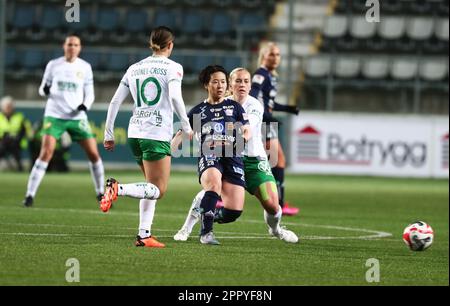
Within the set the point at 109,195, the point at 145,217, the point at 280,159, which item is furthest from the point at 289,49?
the point at 109,195

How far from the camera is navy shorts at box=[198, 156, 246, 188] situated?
1027cm

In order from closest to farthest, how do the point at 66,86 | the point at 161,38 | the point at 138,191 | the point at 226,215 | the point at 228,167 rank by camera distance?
1. the point at 138,191
2. the point at 161,38
3. the point at 228,167
4. the point at 226,215
5. the point at 66,86

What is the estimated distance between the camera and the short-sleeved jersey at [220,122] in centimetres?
1027

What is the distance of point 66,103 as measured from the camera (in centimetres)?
1530

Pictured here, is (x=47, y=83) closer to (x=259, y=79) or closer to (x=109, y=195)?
(x=259, y=79)

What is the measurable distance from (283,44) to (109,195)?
20.6 m

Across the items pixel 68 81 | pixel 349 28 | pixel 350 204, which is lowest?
pixel 350 204

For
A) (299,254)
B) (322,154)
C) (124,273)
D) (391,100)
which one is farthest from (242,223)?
(391,100)

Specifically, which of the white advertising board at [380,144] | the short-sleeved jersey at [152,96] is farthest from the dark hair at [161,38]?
the white advertising board at [380,144]

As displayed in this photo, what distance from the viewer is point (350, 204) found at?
1744cm

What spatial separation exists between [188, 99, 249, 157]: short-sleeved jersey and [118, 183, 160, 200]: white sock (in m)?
0.80

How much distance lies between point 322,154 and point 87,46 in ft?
26.8
